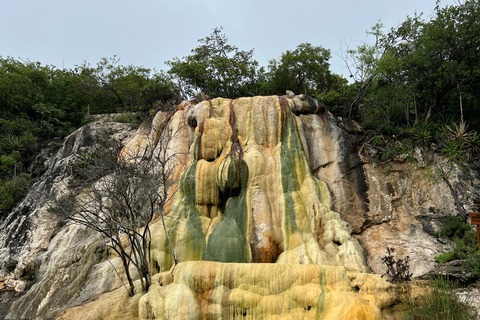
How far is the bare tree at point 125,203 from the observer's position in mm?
9523

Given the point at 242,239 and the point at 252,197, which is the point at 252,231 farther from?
the point at 252,197

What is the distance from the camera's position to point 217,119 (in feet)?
47.8

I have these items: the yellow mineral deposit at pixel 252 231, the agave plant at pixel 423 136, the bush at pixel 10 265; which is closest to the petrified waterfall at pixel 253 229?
the yellow mineral deposit at pixel 252 231

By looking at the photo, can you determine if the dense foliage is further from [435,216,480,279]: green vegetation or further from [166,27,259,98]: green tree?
[435,216,480,279]: green vegetation

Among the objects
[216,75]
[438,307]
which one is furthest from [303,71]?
[438,307]

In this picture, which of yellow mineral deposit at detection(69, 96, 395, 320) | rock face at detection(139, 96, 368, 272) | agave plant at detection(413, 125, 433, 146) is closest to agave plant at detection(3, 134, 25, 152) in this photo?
yellow mineral deposit at detection(69, 96, 395, 320)

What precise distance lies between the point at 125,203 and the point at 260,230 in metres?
5.14

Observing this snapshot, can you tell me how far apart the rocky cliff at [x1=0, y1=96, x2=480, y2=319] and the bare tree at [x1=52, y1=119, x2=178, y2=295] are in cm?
57

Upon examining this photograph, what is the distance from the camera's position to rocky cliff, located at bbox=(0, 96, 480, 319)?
8602mm

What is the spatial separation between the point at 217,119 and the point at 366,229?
730cm

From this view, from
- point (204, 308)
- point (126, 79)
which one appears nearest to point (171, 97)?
point (126, 79)

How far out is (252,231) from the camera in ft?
37.9

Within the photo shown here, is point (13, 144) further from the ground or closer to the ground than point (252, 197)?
further from the ground

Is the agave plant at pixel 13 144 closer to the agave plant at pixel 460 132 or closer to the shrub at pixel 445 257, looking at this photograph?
the shrub at pixel 445 257
